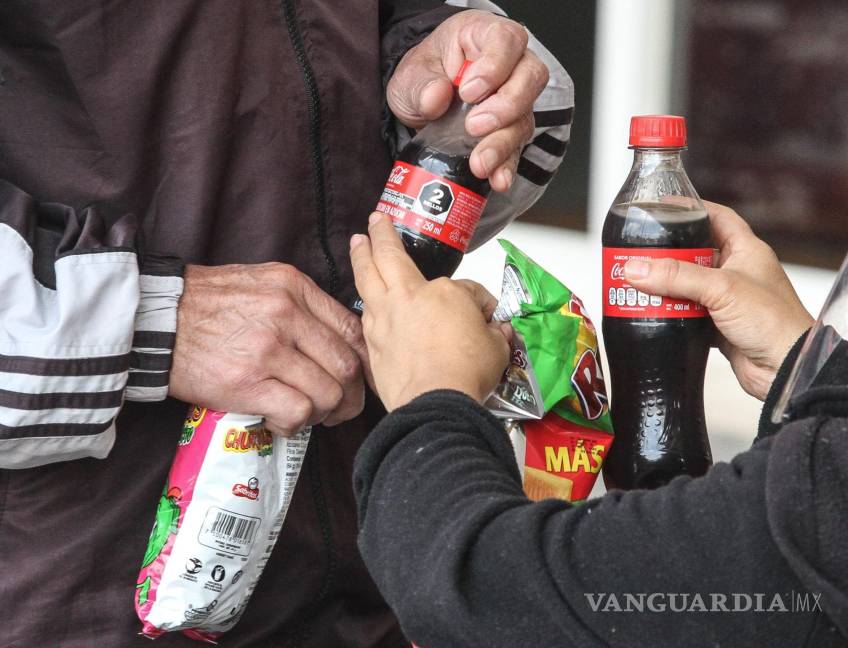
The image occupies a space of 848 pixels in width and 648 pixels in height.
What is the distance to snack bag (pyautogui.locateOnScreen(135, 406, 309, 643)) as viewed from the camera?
4.16 ft

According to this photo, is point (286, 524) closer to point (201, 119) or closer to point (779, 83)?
point (201, 119)

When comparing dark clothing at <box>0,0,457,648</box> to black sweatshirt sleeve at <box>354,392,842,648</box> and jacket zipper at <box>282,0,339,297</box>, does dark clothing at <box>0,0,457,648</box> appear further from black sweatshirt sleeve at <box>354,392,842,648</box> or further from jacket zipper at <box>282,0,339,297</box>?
black sweatshirt sleeve at <box>354,392,842,648</box>

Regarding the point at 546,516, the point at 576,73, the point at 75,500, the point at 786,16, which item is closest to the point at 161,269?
the point at 75,500

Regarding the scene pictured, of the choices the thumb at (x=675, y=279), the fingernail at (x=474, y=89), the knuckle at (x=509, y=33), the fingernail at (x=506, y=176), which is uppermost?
the knuckle at (x=509, y=33)

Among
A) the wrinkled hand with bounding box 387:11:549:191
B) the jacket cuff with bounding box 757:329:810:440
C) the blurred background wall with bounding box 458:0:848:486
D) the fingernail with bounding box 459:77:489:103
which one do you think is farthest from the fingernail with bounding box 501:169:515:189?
the blurred background wall with bounding box 458:0:848:486

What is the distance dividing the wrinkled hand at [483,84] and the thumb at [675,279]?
23cm

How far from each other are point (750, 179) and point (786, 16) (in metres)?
0.69

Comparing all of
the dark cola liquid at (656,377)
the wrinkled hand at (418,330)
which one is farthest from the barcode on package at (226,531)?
the dark cola liquid at (656,377)

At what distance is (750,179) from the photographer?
445 centimetres

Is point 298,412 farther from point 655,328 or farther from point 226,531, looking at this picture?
point 655,328

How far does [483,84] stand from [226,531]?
67 cm

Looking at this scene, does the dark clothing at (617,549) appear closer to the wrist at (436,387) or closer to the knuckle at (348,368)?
the wrist at (436,387)

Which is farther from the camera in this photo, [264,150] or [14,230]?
[264,150]

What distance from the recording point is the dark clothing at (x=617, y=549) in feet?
2.81
